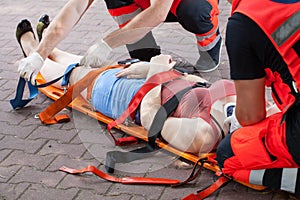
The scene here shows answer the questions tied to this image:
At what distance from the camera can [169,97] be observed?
3.08m

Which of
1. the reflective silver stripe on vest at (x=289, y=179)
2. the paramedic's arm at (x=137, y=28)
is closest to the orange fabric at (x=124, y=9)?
the paramedic's arm at (x=137, y=28)

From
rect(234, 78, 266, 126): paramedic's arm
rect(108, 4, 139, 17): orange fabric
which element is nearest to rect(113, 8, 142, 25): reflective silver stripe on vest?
rect(108, 4, 139, 17): orange fabric

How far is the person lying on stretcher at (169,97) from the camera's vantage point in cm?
289

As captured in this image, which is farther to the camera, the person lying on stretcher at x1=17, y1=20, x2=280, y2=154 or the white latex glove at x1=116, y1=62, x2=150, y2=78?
the white latex glove at x1=116, y1=62, x2=150, y2=78

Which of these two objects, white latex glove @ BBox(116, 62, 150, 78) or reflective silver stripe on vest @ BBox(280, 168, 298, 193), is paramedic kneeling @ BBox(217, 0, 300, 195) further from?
white latex glove @ BBox(116, 62, 150, 78)

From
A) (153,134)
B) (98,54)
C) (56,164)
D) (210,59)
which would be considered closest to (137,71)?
(98,54)

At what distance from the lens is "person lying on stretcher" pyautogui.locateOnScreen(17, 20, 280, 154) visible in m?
2.89

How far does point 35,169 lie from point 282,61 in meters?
1.41

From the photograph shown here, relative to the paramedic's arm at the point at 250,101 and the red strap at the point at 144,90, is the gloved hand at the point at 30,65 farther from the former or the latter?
the paramedic's arm at the point at 250,101

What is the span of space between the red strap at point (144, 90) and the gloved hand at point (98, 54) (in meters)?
0.27

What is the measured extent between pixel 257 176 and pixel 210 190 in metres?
0.23

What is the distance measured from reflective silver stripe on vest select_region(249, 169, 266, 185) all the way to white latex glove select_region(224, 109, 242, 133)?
26 centimetres

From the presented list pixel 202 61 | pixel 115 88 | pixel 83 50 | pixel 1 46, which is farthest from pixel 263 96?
pixel 1 46

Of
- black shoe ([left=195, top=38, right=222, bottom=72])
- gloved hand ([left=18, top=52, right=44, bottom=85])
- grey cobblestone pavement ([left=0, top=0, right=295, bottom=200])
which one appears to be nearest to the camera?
grey cobblestone pavement ([left=0, top=0, right=295, bottom=200])
